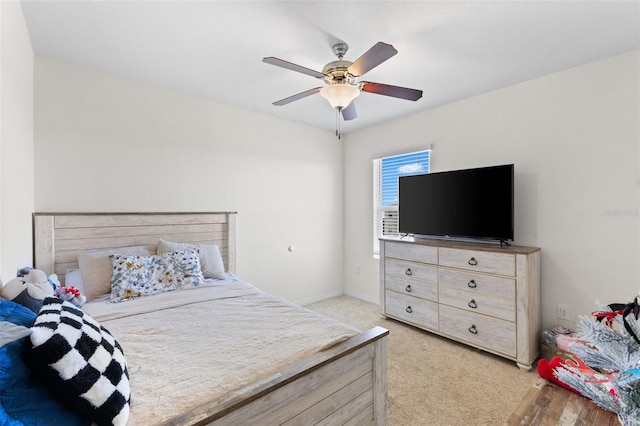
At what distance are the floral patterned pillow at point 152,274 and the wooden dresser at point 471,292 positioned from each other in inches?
83.0

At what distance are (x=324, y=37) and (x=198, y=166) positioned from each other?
1897mm

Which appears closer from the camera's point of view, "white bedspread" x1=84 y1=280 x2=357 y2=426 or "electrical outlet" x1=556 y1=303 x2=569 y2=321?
"white bedspread" x1=84 y1=280 x2=357 y2=426

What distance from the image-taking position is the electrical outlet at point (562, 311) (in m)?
2.47

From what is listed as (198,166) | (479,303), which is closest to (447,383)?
(479,303)

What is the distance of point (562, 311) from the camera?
8.17 ft

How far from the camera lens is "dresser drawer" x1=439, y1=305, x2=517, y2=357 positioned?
2426 mm

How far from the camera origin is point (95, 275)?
220 cm

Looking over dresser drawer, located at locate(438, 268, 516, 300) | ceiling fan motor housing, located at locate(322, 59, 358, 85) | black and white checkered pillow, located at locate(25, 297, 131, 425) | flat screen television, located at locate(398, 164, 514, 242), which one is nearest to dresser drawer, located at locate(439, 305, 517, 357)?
dresser drawer, located at locate(438, 268, 516, 300)

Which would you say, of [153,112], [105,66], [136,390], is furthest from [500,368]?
[105,66]

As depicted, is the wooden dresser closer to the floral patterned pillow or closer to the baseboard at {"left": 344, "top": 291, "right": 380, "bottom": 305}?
the baseboard at {"left": 344, "top": 291, "right": 380, "bottom": 305}

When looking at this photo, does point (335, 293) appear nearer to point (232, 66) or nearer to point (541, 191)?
point (541, 191)

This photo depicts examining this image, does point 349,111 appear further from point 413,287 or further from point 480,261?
point 413,287

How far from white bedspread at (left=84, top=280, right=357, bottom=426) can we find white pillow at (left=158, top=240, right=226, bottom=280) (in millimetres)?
468

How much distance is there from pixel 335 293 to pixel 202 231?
2193 mm
